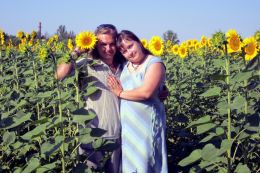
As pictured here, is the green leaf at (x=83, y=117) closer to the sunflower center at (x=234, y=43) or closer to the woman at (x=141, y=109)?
the woman at (x=141, y=109)

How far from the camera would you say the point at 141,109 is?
2973 mm

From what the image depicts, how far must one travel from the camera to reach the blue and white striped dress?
2959mm

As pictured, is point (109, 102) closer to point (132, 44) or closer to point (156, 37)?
point (132, 44)

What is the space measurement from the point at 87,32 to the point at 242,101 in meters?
1.40

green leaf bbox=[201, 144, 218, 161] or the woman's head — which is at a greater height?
the woman's head

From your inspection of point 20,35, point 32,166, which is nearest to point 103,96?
point 32,166

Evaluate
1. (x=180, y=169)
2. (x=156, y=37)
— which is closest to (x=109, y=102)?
(x=180, y=169)

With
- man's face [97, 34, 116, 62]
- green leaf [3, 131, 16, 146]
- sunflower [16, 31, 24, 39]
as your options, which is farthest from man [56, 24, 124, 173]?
sunflower [16, 31, 24, 39]

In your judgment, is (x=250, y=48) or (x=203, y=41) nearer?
(x=250, y=48)

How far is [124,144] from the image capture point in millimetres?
3076

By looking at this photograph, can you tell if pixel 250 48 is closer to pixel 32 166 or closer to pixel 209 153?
pixel 209 153

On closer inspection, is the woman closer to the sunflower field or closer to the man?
the man

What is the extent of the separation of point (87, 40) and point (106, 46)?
0.19 metres

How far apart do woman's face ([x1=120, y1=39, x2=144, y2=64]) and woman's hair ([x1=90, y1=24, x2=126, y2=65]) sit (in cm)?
17
